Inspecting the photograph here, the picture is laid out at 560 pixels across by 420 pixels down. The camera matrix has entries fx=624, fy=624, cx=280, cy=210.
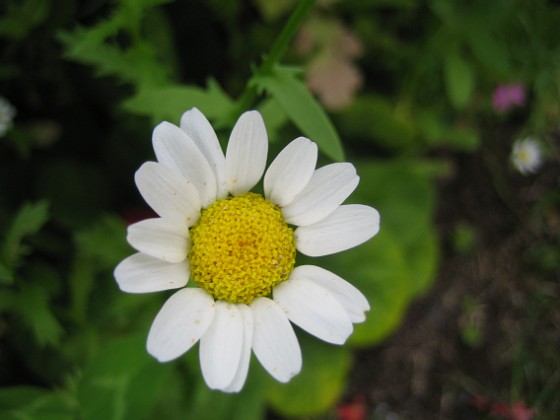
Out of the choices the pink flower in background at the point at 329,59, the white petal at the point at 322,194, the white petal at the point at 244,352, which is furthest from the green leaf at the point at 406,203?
the white petal at the point at 244,352

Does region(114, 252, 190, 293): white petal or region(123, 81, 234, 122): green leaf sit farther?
region(123, 81, 234, 122): green leaf

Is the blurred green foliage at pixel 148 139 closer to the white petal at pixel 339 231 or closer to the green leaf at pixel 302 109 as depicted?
the green leaf at pixel 302 109

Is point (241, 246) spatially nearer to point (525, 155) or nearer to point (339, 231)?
point (339, 231)

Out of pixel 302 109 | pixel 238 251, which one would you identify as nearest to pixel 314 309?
pixel 238 251

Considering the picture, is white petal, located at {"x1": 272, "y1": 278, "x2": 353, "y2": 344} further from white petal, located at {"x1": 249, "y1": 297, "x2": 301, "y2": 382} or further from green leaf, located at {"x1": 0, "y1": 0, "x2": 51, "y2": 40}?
green leaf, located at {"x1": 0, "y1": 0, "x2": 51, "y2": 40}

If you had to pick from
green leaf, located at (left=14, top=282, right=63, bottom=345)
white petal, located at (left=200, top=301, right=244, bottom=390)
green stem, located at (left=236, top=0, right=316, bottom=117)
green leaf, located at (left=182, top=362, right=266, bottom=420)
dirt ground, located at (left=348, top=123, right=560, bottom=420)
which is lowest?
dirt ground, located at (left=348, top=123, right=560, bottom=420)

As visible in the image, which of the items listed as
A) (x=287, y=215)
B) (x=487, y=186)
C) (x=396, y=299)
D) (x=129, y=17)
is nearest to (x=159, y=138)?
(x=287, y=215)

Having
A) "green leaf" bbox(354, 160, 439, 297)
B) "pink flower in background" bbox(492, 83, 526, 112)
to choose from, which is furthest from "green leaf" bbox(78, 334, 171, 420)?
"pink flower in background" bbox(492, 83, 526, 112)
